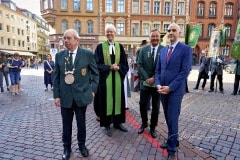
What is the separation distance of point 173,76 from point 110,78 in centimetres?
161

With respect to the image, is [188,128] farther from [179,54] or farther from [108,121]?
[179,54]

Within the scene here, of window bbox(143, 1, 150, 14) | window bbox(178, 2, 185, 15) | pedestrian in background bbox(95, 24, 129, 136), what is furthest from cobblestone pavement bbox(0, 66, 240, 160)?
window bbox(178, 2, 185, 15)

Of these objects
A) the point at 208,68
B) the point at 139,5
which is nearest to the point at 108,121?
the point at 208,68

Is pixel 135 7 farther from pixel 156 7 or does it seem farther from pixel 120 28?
pixel 120 28

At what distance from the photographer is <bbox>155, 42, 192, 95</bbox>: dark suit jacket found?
3.39 metres

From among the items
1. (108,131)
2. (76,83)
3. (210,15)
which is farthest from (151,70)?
(210,15)

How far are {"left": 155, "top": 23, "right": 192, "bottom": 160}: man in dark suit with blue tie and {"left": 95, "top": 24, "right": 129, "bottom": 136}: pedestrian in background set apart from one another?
125 cm

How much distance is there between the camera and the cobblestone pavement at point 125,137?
3.81 m

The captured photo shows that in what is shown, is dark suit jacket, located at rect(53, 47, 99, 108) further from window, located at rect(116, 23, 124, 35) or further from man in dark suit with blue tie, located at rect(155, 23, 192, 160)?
window, located at rect(116, 23, 124, 35)

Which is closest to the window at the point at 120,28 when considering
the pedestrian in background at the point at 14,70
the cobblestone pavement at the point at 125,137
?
the pedestrian in background at the point at 14,70

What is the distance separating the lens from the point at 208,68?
422 inches

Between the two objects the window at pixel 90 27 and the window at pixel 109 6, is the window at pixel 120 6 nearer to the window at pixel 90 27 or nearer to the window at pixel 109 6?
the window at pixel 109 6

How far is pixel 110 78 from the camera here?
470 cm

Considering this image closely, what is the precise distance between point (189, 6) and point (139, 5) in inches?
364
